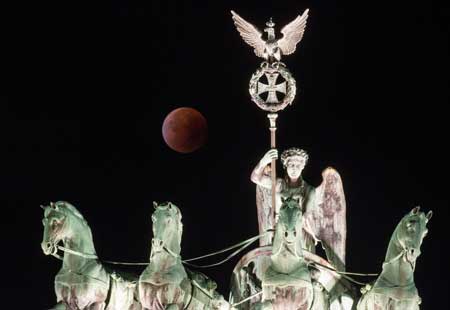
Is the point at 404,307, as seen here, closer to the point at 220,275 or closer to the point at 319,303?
the point at 319,303

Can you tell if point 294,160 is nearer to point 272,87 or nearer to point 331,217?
point 331,217

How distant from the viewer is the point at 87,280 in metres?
12.9

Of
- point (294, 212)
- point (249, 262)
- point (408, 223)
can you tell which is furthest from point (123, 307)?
point (408, 223)

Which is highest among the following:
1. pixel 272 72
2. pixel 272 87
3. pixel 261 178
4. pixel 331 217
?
pixel 272 72

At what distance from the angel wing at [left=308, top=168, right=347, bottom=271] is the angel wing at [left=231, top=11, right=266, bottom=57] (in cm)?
162

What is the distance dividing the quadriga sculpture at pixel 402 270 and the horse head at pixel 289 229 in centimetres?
87

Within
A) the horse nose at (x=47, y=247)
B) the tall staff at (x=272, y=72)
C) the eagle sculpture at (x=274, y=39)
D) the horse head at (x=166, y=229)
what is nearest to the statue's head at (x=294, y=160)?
the tall staff at (x=272, y=72)

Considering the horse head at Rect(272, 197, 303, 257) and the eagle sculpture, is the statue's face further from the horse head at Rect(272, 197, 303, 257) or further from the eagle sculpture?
the horse head at Rect(272, 197, 303, 257)

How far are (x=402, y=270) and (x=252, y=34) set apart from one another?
365cm

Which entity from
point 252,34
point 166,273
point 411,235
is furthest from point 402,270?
point 252,34

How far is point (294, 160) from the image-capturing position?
1363 centimetres

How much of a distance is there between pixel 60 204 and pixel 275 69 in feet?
9.38

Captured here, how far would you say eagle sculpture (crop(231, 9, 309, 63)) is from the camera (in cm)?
1437

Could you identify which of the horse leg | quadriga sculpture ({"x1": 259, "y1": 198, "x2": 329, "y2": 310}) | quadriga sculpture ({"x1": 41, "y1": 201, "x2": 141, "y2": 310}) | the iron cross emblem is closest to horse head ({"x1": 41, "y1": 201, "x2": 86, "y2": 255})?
quadriga sculpture ({"x1": 41, "y1": 201, "x2": 141, "y2": 310})
